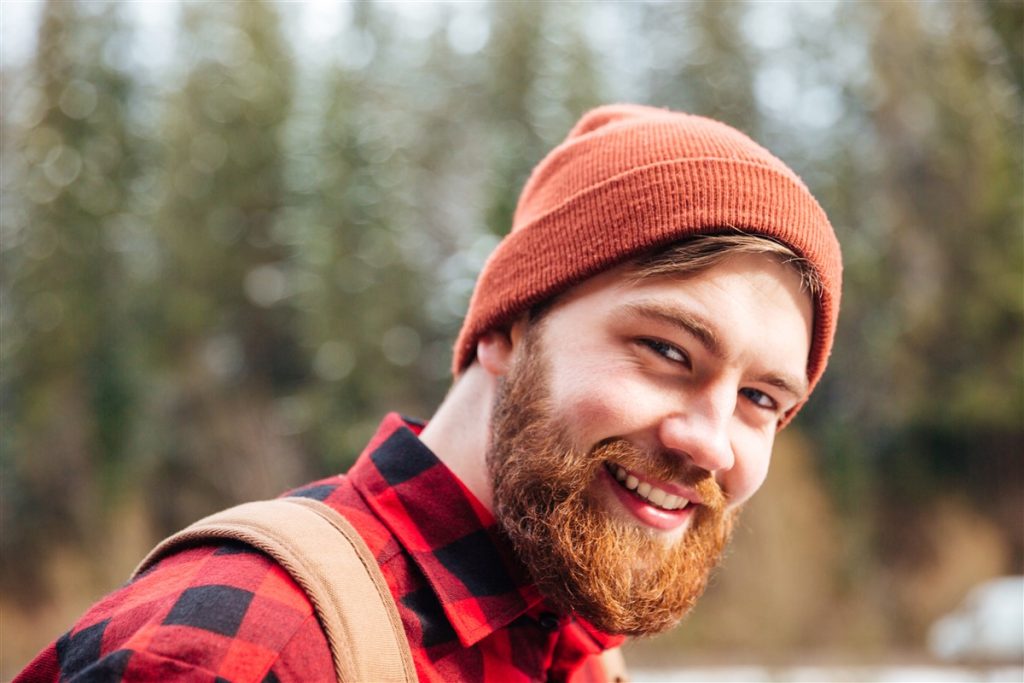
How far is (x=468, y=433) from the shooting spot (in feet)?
4.68

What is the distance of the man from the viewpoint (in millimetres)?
1263

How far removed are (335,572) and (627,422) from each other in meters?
0.41

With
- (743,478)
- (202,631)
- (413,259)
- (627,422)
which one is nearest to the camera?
(202,631)

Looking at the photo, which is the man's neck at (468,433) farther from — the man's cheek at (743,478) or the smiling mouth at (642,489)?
the man's cheek at (743,478)

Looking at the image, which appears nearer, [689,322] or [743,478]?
[689,322]

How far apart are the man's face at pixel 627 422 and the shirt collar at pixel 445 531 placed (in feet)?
0.14

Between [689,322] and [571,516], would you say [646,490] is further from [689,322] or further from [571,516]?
[689,322]

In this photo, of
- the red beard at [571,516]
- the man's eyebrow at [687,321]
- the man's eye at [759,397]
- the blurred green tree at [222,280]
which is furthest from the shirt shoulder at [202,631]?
the blurred green tree at [222,280]

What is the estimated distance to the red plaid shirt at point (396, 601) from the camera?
97 centimetres

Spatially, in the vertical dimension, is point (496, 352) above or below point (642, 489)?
above

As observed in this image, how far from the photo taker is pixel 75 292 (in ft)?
32.3

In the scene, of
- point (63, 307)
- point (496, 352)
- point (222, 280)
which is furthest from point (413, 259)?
point (496, 352)

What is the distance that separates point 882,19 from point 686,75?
7.04 feet

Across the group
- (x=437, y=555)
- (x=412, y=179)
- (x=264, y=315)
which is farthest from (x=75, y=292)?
(x=437, y=555)
